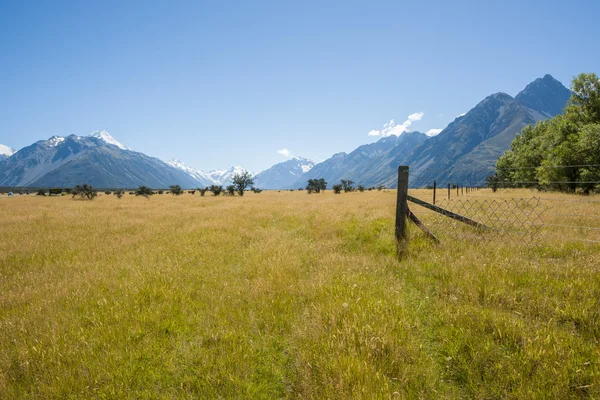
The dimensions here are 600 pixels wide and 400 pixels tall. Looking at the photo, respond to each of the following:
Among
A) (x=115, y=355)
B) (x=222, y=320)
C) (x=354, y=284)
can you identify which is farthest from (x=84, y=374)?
(x=354, y=284)

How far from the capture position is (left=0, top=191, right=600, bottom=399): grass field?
313 cm

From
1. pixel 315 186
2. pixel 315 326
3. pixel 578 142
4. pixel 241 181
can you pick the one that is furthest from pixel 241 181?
pixel 315 326

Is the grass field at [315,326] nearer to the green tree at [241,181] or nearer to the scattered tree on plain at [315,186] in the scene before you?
the green tree at [241,181]

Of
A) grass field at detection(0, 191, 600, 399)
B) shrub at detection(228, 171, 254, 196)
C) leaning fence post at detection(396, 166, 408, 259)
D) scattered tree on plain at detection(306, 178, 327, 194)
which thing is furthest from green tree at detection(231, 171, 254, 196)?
leaning fence post at detection(396, 166, 408, 259)

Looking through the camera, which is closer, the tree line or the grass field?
the grass field

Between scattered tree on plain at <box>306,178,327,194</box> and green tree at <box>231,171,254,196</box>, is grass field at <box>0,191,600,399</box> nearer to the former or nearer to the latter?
green tree at <box>231,171,254,196</box>

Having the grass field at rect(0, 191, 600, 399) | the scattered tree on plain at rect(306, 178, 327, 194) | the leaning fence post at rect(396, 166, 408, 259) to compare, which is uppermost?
the scattered tree on plain at rect(306, 178, 327, 194)

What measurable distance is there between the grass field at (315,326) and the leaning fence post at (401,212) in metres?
0.39

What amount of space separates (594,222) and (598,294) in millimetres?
8949

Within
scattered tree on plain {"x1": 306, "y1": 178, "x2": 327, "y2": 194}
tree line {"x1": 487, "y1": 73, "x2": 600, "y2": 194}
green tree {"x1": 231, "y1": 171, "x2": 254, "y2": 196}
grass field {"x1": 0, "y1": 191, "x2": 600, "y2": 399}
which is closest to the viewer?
grass field {"x1": 0, "y1": 191, "x2": 600, "y2": 399}

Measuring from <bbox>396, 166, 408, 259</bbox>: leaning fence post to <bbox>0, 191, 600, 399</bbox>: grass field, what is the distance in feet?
1.28

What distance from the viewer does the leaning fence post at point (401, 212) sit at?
24.5 feet

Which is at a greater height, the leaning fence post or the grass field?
the leaning fence post

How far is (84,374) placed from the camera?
11.2ft
